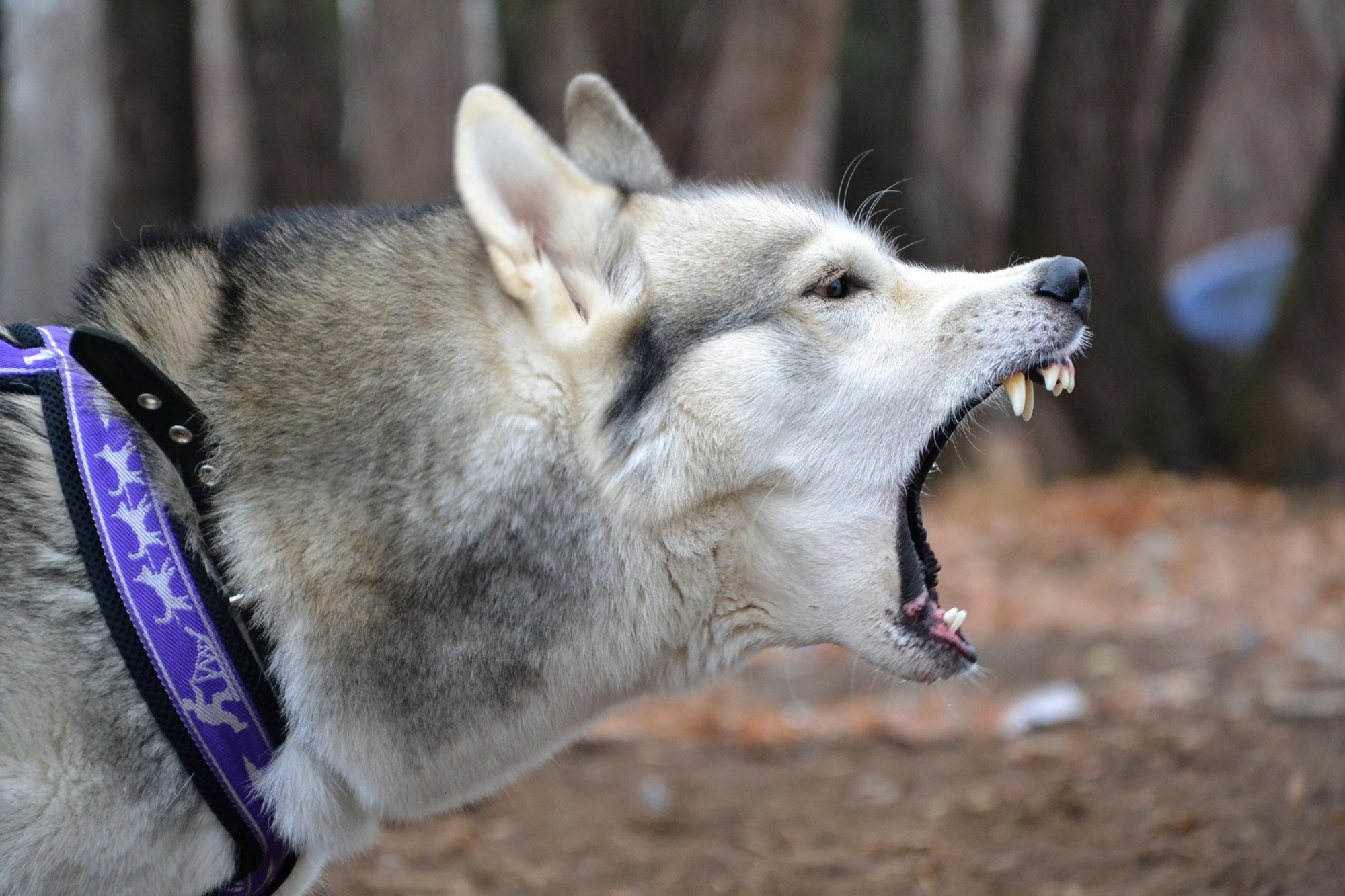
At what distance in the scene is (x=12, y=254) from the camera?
7.34 meters

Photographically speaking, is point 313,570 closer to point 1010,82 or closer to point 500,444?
point 500,444

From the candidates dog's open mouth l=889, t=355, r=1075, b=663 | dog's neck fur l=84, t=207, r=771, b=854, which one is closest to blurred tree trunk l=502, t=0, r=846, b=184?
dog's open mouth l=889, t=355, r=1075, b=663

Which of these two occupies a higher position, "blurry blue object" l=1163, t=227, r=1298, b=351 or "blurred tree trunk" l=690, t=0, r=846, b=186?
"blurry blue object" l=1163, t=227, r=1298, b=351

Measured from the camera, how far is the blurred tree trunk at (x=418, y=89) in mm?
8750

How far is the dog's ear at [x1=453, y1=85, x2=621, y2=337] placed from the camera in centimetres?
261

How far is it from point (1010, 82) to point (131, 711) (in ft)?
45.9

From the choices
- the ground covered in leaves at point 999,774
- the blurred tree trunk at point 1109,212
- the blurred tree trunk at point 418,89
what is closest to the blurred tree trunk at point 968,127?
the blurred tree trunk at point 1109,212

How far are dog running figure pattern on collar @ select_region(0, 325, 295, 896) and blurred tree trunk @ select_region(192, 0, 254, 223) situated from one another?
5.71 m

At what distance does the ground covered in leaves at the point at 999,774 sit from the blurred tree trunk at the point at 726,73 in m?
3.55

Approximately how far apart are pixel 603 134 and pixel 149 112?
5.41m

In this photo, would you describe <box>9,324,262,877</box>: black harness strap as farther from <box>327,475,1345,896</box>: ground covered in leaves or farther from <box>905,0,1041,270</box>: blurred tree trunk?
<box>905,0,1041,270</box>: blurred tree trunk

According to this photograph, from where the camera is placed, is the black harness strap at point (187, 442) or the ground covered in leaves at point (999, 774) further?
the ground covered in leaves at point (999, 774)

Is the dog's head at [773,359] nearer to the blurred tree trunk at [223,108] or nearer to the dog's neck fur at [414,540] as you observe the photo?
the dog's neck fur at [414,540]

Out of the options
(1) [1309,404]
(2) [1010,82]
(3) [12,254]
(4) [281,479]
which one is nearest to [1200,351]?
(1) [1309,404]
